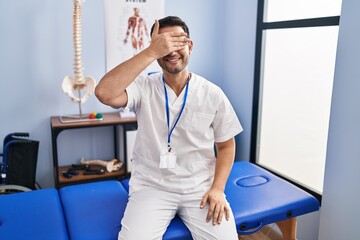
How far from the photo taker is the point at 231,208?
1.57 metres

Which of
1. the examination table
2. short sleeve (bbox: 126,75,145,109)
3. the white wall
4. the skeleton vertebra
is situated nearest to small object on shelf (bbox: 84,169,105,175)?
the skeleton vertebra

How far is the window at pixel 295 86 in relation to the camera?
6.89 ft

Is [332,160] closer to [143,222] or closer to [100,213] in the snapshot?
[143,222]

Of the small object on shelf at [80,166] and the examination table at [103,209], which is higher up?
the examination table at [103,209]

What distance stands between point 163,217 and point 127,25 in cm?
183

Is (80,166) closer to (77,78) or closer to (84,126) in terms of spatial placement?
(84,126)

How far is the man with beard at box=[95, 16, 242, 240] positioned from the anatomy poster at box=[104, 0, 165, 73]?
127cm

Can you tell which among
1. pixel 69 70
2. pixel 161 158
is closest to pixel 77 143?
pixel 69 70

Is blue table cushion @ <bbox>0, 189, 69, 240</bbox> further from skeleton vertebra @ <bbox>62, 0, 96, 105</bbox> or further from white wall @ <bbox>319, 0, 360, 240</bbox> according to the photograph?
white wall @ <bbox>319, 0, 360, 240</bbox>

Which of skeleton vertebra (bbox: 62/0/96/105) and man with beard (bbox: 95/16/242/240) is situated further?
skeleton vertebra (bbox: 62/0/96/105)

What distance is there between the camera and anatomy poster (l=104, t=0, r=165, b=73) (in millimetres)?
2691

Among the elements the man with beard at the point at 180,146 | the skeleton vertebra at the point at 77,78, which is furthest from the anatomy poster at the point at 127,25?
the man with beard at the point at 180,146

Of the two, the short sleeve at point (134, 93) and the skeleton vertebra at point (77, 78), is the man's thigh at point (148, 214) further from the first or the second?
the skeleton vertebra at point (77, 78)

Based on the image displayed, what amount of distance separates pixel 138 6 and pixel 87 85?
789 millimetres
